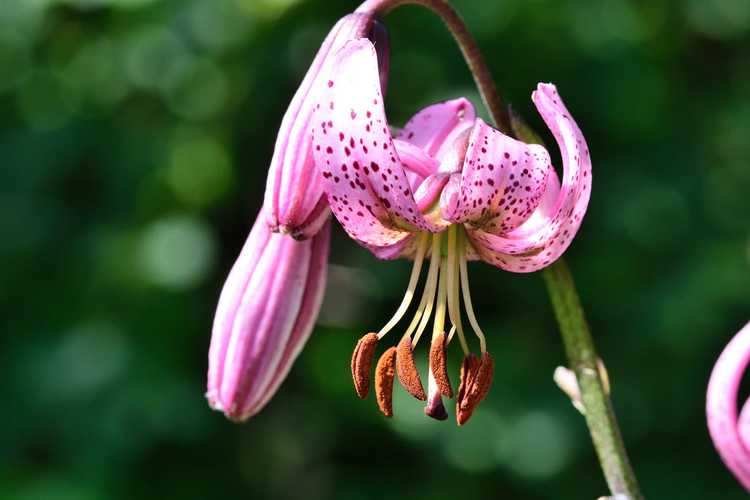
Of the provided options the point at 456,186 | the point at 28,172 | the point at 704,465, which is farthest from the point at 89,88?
the point at 456,186

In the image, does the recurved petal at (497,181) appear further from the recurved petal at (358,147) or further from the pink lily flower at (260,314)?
the pink lily flower at (260,314)

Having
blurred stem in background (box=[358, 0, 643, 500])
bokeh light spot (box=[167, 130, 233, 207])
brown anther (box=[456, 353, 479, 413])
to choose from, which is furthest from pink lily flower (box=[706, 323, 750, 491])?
bokeh light spot (box=[167, 130, 233, 207])

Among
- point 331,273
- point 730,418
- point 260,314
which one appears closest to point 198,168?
point 331,273

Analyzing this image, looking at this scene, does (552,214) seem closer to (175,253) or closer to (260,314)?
(260,314)

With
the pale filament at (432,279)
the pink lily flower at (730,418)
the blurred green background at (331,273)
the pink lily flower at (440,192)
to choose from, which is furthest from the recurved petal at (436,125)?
the blurred green background at (331,273)

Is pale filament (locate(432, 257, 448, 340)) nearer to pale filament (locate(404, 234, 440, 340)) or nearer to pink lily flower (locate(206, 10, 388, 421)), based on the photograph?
pale filament (locate(404, 234, 440, 340))
